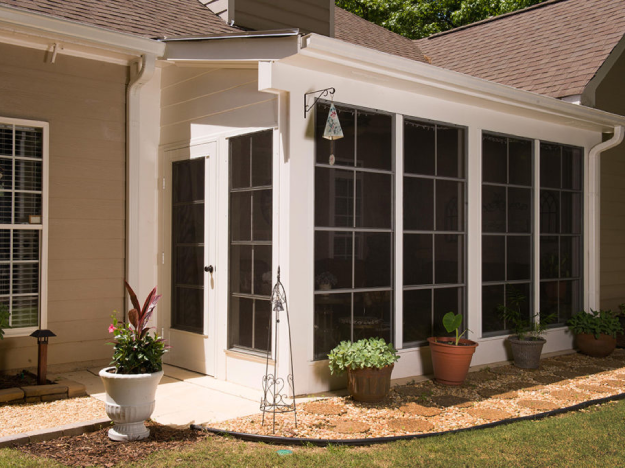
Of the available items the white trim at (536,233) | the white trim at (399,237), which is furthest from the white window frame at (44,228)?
the white trim at (536,233)

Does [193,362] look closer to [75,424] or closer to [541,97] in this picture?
[75,424]

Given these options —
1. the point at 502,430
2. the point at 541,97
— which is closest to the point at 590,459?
the point at 502,430

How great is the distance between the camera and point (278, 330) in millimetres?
4863

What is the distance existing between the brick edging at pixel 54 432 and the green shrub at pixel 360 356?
1.74m

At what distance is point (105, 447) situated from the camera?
146 inches

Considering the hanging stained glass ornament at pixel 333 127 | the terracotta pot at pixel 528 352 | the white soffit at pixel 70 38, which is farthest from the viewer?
the terracotta pot at pixel 528 352

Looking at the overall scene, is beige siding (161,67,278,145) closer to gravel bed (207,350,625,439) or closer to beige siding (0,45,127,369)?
beige siding (0,45,127,369)

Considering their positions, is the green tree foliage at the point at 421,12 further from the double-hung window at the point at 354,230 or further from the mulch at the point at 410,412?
the mulch at the point at 410,412

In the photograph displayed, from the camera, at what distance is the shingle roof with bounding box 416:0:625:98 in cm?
826

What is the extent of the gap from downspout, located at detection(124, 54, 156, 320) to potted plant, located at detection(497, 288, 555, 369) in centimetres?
375

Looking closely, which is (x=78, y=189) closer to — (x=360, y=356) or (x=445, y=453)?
(x=360, y=356)

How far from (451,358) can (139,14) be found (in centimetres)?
458

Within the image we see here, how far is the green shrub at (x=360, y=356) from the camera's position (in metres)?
4.72

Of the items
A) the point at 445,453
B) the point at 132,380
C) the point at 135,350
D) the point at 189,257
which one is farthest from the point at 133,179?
the point at 445,453
